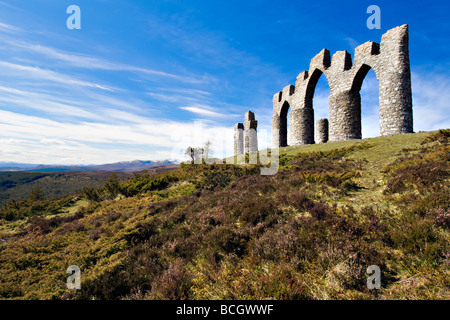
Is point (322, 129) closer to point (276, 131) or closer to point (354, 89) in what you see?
point (354, 89)

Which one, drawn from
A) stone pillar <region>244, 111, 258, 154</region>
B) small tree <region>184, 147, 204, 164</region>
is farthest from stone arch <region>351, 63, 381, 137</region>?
small tree <region>184, 147, 204, 164</region>

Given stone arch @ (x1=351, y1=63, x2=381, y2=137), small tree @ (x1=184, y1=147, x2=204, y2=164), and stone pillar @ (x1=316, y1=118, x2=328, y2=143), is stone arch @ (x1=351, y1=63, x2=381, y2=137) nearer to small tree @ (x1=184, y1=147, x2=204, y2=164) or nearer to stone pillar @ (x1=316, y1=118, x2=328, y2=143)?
stone pillar @ (x1=316, y1=118, x2=328, y2=143)

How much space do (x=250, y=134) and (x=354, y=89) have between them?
1590 centimetres

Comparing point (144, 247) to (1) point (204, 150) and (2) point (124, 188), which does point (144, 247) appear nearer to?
(2) point (124, 188)

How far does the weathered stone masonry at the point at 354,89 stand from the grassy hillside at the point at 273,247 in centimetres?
1325

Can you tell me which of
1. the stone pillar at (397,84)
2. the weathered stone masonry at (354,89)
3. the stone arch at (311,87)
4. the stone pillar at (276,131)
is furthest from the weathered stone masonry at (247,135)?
the stone pillar at (397,84)

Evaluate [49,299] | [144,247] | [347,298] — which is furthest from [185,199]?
[347,298]

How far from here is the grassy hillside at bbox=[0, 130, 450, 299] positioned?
3.35 meters

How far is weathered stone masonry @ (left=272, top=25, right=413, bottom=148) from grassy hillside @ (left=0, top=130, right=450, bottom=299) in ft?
43.5

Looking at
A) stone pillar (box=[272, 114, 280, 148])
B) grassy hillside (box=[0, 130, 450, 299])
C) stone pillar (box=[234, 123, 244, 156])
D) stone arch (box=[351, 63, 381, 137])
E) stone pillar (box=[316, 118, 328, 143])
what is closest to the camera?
grassy hillside (box=[0, 130, 450, 299])

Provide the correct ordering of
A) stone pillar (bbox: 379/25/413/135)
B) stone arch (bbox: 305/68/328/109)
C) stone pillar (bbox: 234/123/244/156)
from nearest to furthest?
stone pillar (bbox: 379/25/413/135), stone arch (bbox: 305/68/328/109), stone pillar (bbox: 234/123/244/156)

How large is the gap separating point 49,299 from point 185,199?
6340 mm

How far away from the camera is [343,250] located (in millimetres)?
3867

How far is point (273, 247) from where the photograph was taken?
4.42 meters
